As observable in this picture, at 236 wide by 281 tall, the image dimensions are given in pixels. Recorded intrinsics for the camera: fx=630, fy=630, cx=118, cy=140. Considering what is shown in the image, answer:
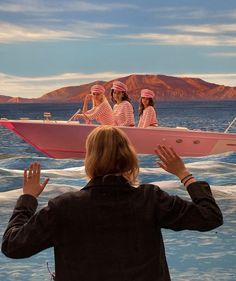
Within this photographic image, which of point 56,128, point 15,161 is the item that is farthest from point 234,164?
point 15,161

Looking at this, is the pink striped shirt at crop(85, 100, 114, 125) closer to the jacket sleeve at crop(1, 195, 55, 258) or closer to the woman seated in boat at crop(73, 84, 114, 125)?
the woman seated in boat at crop(73, 84, 114, 125)

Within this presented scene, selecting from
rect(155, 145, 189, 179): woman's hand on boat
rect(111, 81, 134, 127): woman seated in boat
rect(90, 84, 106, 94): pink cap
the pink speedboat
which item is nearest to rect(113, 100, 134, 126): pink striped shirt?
rect(111, 81, 134, 127): woman seated in boat

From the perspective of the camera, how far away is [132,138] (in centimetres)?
752

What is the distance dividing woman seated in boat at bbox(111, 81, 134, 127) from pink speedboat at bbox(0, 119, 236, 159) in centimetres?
13

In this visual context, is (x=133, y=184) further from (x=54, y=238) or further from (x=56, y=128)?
(x=56, y=128)

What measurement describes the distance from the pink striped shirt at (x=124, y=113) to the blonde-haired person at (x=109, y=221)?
6.15m

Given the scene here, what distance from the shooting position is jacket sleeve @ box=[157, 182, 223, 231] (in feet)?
3.65

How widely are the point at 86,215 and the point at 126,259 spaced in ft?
0.35

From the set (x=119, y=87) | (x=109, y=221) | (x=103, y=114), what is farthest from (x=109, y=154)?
(x=119, y=87)

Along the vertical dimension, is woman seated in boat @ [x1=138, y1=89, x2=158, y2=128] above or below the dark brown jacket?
below

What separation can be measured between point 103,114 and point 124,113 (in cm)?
25

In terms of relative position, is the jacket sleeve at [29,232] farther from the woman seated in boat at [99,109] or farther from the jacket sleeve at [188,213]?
the woman seated in boat at [99,109]

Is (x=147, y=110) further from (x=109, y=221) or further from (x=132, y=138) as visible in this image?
(x=109, y=221)

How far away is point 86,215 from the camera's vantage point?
3.67 ft
